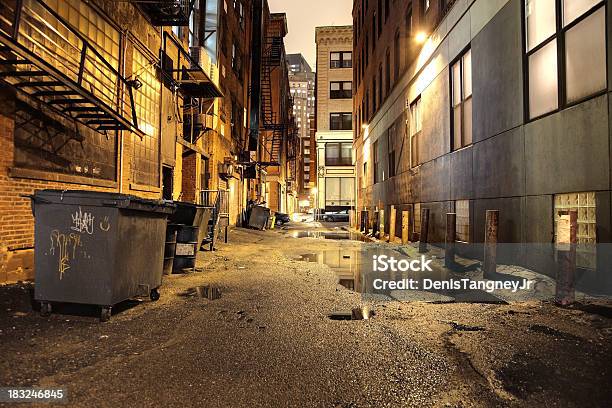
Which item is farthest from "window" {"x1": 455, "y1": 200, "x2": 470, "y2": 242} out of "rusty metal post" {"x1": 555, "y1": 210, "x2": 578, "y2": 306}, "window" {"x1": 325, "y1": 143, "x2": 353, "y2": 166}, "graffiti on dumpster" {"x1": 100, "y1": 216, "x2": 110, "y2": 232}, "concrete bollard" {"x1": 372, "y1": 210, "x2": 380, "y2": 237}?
"window" {"x1": 325, "y1": 143, "x2": 353, "y2": 166}

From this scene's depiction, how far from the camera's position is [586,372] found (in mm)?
3129

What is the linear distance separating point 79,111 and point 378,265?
810 centimetres

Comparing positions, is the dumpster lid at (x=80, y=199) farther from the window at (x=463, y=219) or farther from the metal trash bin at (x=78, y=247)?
the window at (x=463, y=219)

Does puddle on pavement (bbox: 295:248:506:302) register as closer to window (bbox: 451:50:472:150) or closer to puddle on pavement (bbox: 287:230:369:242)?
window (bbox: 451:50:472:150)

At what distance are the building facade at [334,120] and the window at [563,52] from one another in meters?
34.3

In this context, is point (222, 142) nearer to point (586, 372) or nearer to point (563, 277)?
point (563, 277)

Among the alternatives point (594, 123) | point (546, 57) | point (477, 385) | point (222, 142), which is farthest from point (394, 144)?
point (477, 385)

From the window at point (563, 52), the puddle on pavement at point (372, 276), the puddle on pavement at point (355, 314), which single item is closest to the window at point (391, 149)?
the puddle on pavement at point (372, 276)

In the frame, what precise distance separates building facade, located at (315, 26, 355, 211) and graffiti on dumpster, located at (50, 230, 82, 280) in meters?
37.4

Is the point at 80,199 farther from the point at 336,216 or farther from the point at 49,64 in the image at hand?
the point at 336,216

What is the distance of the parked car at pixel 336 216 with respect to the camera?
40.1 m

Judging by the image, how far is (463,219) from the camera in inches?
391

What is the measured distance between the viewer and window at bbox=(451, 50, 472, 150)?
10.1m

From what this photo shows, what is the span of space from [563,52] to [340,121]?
37.4 meters
